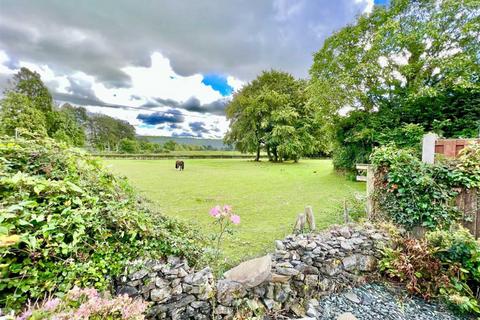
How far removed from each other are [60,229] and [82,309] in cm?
72

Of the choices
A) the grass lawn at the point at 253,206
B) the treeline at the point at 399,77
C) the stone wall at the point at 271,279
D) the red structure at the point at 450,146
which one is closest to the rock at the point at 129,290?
the stone wall at the point at 271,279

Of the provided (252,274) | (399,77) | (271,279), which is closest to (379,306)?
(271,279)

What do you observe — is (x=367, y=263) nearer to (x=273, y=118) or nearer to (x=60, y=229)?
(x=60, y=229)

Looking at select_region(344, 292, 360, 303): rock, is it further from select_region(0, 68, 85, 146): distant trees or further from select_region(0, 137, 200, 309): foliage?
select_region(0, 68, 85, 146): distant trees

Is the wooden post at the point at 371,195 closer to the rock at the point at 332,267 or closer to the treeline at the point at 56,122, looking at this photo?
the rock at the point at 332,267

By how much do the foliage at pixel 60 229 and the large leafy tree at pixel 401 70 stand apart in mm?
8365

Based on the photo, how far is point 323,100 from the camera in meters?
8.89

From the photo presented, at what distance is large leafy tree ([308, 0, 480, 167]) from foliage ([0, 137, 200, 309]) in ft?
27.4

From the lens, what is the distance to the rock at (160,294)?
160cm

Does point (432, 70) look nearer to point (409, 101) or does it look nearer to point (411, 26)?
point (409, 101)

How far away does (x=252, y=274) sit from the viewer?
1.89 meters

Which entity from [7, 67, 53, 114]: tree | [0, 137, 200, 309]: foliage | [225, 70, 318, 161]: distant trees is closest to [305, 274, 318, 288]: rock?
[0, 137, 200, 309]: foliage

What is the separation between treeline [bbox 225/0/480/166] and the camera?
6.38m

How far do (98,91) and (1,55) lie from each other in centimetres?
634
